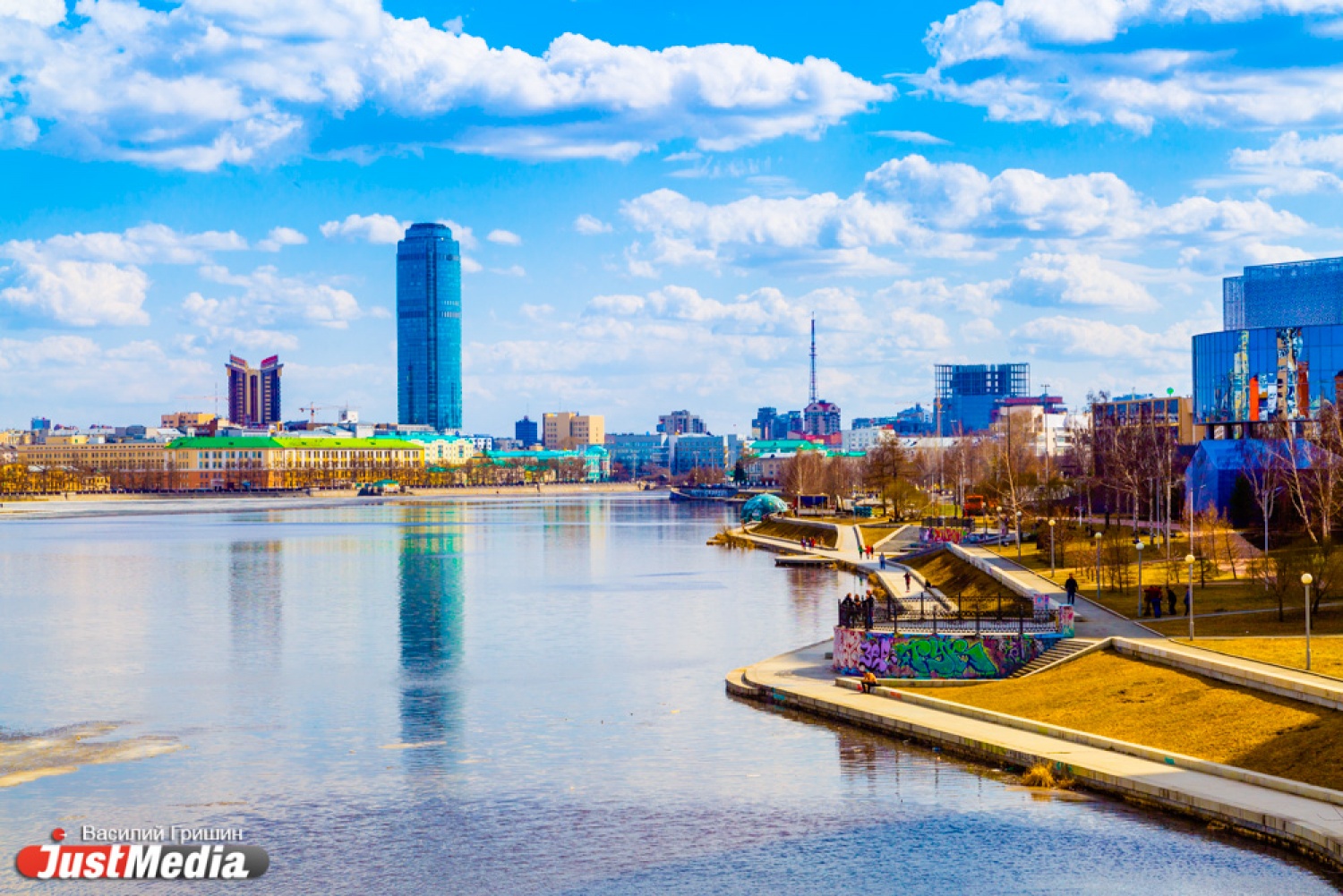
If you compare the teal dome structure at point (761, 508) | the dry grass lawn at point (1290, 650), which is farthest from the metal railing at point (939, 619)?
the teal dome structure at point (761, 508)

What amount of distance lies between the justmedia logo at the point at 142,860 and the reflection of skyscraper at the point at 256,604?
26.1m

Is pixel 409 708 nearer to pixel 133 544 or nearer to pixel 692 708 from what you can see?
pixel 692 708

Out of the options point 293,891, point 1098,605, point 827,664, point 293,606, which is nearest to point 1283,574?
point 1098,605

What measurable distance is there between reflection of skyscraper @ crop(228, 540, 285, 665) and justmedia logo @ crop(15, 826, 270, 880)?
26.1 meters

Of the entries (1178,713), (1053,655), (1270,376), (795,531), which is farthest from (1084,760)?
(795,531)

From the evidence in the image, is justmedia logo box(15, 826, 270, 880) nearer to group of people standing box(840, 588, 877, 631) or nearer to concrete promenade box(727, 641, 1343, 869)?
concrete promenade box(727, 641, 1343, 869)

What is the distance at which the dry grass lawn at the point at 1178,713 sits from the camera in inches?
1313

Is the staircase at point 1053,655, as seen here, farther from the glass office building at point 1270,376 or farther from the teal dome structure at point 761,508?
the teal dome structure at point 761,508

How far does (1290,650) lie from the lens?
142 feet

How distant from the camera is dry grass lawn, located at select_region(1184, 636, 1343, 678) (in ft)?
133

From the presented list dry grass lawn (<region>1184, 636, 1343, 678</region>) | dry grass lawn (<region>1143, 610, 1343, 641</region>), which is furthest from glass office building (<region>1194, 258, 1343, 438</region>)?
dry grass lawn (<region>1184, 636, 1343, 678</region>)

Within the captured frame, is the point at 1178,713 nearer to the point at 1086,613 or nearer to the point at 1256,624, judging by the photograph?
the point at 1256,624

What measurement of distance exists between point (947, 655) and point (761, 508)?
376ft

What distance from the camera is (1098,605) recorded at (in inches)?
2378
